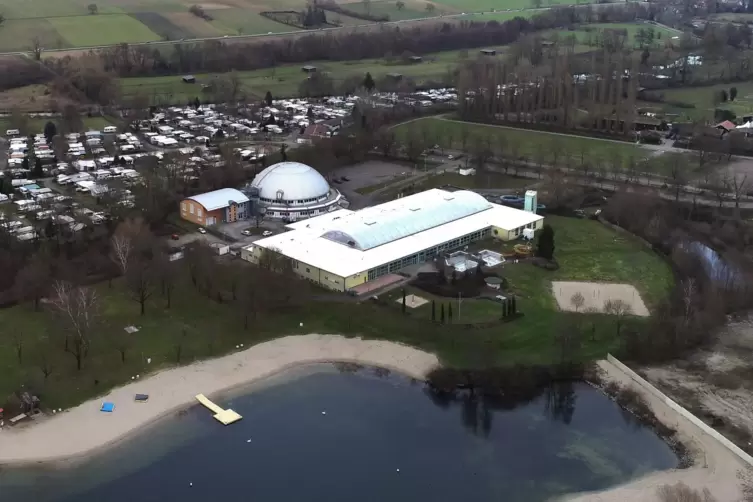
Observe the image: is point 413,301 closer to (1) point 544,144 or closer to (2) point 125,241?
(2) point 125,241

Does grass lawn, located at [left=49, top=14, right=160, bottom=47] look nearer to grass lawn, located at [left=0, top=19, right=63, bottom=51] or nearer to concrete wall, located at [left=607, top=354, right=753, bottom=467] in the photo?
grass lawn, located at [left=0, top=19, right=63, bottom=51]

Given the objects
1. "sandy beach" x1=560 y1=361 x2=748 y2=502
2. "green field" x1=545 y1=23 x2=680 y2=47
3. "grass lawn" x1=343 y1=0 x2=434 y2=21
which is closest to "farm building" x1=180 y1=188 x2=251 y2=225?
"sandy beach" x1=560 y1=361 x2=748 y2=502

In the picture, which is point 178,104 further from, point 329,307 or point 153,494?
point 153,494

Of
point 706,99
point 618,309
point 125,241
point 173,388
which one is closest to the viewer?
point 173,388

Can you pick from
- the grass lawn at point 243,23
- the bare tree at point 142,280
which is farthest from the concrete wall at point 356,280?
the grass lawn at point 243,23

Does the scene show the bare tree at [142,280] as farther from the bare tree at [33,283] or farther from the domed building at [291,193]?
the domed building at [291,193]

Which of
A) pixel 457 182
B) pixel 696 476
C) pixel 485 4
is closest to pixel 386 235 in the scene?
pixel 457 182
